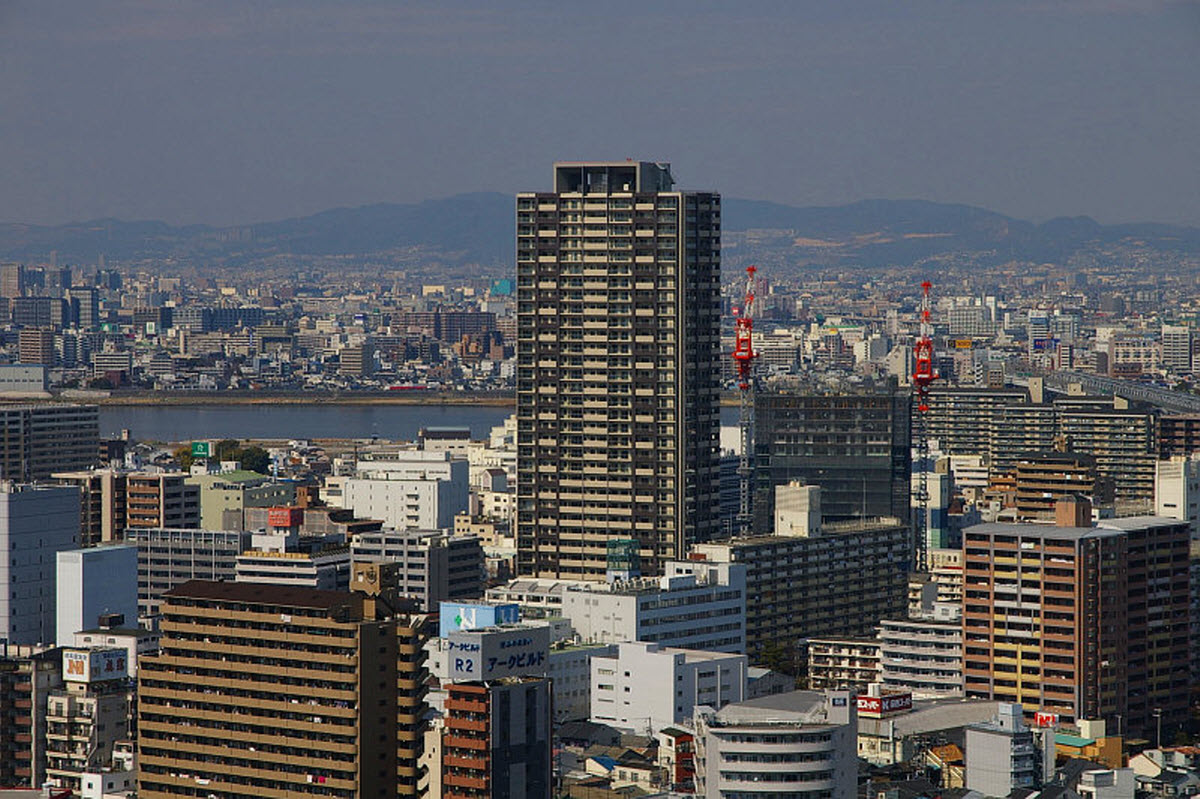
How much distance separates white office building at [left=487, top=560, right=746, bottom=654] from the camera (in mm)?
19281

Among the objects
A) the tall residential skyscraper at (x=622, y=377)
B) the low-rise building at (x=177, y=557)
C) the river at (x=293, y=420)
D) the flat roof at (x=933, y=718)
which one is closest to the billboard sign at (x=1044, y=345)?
the river at (x=293, y=420)

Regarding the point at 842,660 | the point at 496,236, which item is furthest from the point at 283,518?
the point at 496,236

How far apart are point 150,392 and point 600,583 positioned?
4817 centimetres

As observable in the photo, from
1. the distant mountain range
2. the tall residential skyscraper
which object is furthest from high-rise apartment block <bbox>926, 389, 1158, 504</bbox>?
the distant mountain range

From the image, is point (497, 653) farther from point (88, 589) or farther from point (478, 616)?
point (88, 589)

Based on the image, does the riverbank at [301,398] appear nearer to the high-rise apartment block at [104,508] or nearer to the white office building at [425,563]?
the high-rise apartment block at [104,508]

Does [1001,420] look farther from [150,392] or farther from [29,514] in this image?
[150,392]

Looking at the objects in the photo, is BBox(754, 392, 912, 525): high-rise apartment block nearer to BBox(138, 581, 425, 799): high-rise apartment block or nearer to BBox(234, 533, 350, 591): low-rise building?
BBox(234, 533, 350, 591): low-rise building

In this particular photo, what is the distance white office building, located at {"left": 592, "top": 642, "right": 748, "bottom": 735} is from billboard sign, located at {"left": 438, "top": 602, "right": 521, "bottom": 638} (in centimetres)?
96

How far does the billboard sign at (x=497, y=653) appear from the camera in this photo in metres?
15.0

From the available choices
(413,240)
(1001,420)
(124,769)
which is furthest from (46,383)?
(413,240)

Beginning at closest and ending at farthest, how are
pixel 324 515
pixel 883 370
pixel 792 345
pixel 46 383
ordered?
pixel 324 515 < pixel 883 370 < pixel 46 383 < pixel 792 345

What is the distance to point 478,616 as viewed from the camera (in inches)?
671

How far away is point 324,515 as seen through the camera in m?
25.6
